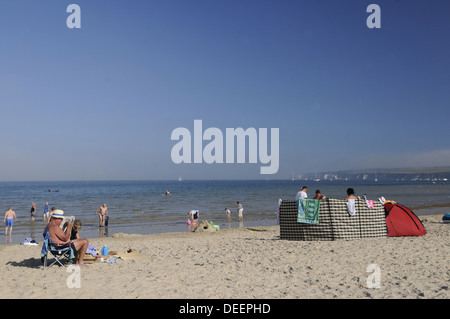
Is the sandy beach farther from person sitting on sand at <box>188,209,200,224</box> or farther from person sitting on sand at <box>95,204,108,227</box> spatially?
person sitting on sand at <box>95,204,108,227</box>

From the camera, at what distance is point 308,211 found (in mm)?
11164

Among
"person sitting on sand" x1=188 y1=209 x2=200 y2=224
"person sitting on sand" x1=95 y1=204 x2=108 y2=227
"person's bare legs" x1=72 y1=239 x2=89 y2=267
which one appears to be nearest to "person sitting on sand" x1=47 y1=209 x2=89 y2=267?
"person's bare legs" x1=72 y1=239 x2=89 y2=267

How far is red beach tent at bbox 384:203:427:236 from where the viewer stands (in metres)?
11.7

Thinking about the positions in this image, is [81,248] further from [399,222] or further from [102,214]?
[102,214]

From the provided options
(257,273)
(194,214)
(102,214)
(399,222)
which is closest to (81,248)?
(257,273)

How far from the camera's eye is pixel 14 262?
911cm

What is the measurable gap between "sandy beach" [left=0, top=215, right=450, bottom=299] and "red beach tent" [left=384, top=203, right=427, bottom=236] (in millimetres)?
1134

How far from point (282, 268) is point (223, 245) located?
417 cm

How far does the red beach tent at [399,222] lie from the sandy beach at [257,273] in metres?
1.13

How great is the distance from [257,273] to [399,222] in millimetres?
6823

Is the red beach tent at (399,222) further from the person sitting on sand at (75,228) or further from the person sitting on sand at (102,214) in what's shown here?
the person sitting on sand at (102,214)

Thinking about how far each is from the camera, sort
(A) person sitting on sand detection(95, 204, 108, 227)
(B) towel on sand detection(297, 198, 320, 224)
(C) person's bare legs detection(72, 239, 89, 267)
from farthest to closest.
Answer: (A) person sitting on sand detection(95, 204, 108, 227), (B) towel on sand detection(297, 198, 320, 224), (C) person's bare legs detection(72, 239, 89, 267)
